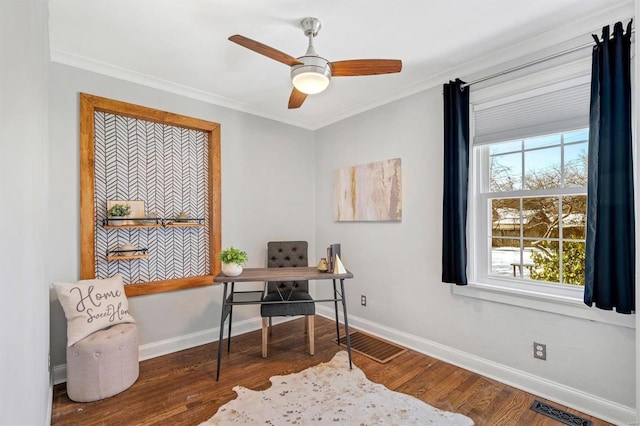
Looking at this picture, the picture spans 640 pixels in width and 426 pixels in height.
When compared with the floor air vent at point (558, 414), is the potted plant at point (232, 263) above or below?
above

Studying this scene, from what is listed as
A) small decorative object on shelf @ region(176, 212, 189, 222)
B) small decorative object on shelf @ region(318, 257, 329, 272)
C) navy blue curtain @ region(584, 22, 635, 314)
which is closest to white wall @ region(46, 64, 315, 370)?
small decorative object on shelf @ region(176, 212, 189, 222)

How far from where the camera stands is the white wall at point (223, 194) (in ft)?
8.47

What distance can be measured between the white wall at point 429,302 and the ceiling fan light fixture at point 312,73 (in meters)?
1.42

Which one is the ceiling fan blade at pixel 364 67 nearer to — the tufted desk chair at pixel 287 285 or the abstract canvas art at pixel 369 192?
the abstract canvas art at pixel 369 192

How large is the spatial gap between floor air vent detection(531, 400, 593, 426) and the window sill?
65 centimetres

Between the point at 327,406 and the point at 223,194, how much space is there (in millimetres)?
2357

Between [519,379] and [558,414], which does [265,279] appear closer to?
[519,379]

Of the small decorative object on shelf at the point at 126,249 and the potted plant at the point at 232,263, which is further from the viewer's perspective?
the small decorative object on shelf at the point at 126,249

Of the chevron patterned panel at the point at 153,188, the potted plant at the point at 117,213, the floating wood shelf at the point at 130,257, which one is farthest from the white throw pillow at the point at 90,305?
the potted plant at the point at 117,213

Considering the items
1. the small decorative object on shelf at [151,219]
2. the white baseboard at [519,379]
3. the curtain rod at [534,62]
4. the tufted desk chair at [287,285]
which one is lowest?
the white baseboard at [519,379]

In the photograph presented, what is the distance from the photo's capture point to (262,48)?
1.92 metres

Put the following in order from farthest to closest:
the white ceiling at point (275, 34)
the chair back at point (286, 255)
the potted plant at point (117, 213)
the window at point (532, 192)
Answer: the chair back at point (286, 255)
the potted plant at point (117, 213)
the window at point (532, 192)
the white ceiling at point (275, 34)

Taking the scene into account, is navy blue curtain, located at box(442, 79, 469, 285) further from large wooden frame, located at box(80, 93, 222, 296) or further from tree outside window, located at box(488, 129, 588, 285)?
large wooden frame, located at box(80, 93, 222, 296)

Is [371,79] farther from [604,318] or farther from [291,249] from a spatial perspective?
[604,318]
